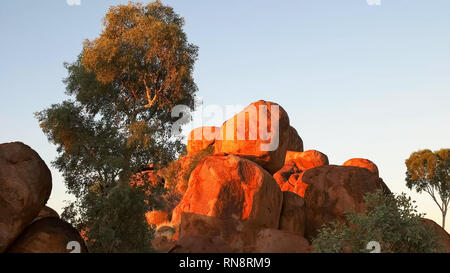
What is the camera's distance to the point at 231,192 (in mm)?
25094

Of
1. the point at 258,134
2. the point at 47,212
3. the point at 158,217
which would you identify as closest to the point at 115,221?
the point at 47,212

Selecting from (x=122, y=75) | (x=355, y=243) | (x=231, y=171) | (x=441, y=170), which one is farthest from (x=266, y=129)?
(x=441, y=170)

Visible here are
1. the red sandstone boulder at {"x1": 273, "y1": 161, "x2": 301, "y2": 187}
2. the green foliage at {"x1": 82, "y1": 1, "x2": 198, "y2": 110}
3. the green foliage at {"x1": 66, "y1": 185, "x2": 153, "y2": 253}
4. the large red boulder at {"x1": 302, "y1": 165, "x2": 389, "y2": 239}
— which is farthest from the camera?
the red sandstone boulder at {"x1": 273, "y1": 161, "x2": 301, "y2": 187}

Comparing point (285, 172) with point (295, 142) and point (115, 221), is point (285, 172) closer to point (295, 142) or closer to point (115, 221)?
point (295, 142)

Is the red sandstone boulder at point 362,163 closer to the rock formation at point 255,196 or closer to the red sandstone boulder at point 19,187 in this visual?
the rock formation at point 255,196

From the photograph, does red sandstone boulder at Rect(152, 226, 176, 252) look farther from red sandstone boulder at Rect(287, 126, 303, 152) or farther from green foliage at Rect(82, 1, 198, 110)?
red sandstone boulder at Rect(287, 126, 303, 152)

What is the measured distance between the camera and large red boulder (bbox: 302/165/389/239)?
99.5 ft

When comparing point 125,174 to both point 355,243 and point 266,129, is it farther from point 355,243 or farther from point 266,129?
point 355,243

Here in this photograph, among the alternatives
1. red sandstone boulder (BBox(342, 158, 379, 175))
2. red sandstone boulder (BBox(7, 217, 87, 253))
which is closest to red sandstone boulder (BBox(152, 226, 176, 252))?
red sandstone boulder (BBox(7, 217, 87, 253))

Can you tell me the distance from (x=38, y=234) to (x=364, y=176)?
19561 mm

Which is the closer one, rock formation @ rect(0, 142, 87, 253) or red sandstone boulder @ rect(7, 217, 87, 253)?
rock formation @ rect(0, 142, 87, 253)

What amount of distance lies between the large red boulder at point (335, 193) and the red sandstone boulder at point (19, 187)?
52.4 ft

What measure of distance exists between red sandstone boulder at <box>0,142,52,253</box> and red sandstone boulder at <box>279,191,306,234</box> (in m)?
13.1

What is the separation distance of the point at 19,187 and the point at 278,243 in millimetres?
12655
